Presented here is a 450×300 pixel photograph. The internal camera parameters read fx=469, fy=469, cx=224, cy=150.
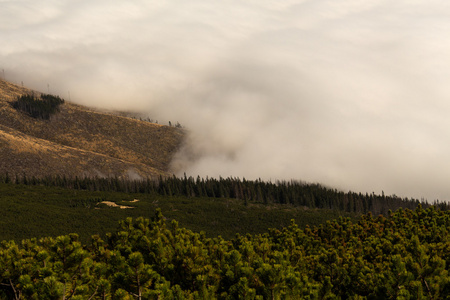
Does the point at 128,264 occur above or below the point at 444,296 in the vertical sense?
above

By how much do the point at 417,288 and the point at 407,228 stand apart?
1797 inches

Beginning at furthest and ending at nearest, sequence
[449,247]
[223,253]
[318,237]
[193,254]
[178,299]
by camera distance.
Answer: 1. [318,237]
2. [449,247]
3. [223,253]
4. [193,254]
5. [178,299]

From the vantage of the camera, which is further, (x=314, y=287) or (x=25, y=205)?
(x=25, y=205)

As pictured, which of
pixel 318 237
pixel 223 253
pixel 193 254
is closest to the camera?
pixel 193 254

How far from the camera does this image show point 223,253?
5584 centimetres

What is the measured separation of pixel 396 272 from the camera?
43000 millimetres

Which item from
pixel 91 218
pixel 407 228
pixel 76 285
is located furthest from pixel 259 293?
pixel 91 218

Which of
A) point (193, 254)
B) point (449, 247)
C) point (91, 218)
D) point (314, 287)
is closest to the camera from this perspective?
point (314, 287)

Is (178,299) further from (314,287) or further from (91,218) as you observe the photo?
(91,218)

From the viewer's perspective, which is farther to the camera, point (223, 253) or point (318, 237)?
point (318, 237)

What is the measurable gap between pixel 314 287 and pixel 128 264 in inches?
691

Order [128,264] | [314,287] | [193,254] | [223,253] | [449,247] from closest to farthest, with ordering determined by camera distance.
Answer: [128,264] → [314,287] → [193,254] → [223,253] → [449,247]

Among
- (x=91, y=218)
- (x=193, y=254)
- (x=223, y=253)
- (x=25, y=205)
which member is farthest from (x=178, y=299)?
(x=25, y=205)

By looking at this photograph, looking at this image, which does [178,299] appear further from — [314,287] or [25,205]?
[25,205]
